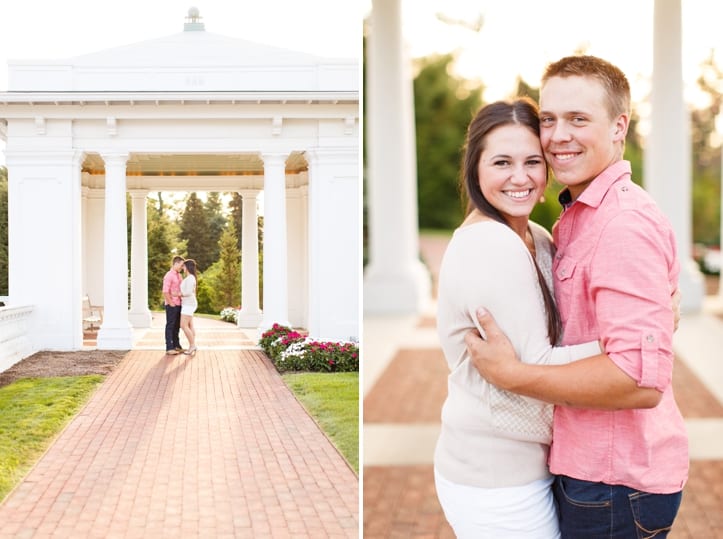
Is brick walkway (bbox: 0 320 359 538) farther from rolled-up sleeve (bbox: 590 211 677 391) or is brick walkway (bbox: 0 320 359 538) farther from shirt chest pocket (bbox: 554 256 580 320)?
rolled-up sleeve (bbox: 590 211 677 391)

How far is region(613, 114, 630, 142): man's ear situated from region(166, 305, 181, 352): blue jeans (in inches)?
80.1

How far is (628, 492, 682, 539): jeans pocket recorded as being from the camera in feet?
6.66

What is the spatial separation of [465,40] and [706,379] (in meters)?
14.1

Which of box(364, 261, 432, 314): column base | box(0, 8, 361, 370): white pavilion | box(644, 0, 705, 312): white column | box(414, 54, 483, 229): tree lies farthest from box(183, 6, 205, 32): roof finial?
box(414, 54, 483, 229): tree

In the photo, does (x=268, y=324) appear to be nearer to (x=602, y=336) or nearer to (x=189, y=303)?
(x=189, y=303)

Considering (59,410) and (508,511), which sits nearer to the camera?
(508,511)

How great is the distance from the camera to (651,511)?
6.69 feet

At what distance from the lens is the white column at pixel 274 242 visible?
3.48m

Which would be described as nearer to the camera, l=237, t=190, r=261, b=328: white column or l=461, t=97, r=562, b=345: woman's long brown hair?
l=461, t=97, r=562, b=345: woman's long brown hair

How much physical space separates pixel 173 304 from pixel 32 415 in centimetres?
70

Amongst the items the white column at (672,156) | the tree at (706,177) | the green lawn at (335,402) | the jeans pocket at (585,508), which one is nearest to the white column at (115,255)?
the green lawn at (335,402)

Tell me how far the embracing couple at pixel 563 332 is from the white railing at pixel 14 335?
1952 mm

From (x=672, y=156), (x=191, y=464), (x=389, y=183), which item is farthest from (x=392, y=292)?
(x=191, y=464)

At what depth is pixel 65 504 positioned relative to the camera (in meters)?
3.11
